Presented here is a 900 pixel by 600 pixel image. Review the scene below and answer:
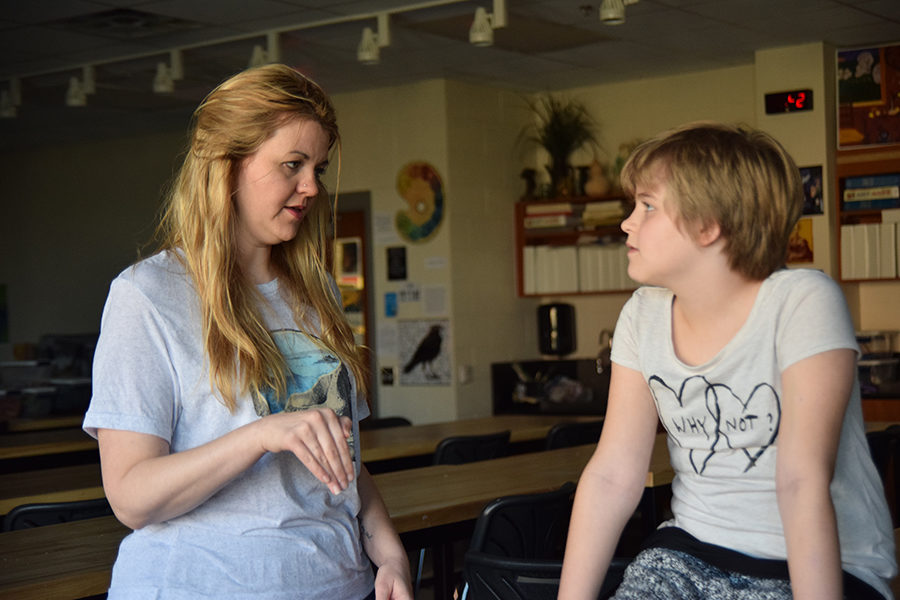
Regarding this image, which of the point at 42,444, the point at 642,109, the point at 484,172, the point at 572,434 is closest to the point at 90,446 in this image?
the point at 42,444

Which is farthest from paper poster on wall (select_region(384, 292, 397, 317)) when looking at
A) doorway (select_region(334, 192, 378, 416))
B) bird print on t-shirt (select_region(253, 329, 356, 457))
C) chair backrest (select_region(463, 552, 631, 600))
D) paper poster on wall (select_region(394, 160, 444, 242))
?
bird print on t-shirt (select_region(253, 329, 356, 457))

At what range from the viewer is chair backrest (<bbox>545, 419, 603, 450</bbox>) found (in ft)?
14.6

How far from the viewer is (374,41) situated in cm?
538

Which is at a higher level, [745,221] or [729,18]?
[729,18]

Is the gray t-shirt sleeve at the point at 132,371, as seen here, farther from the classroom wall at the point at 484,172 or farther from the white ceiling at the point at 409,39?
the classroom wall at the point at 484,172

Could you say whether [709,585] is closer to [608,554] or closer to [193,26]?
[608,554]

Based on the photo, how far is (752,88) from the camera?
680 centimetres

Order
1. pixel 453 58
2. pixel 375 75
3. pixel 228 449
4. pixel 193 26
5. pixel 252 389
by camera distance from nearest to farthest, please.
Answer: pixel 228 449 < pixel 252 389 < pixel 193 26 < pixel 453 58 < pixel 375 75

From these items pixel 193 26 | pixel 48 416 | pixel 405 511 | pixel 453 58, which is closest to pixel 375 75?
pixel 453 58

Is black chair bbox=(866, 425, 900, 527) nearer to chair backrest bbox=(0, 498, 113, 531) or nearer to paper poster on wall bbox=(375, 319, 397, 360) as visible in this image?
chair backrest bbox=(0, 498, 113, 531)

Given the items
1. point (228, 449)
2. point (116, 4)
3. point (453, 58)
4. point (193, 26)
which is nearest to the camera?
point (228, 449)

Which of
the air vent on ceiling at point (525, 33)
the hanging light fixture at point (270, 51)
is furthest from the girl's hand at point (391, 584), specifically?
the hanging light fixture at point (270, 51)

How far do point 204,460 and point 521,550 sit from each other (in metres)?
1.46

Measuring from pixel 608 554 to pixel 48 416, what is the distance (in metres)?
6.01
